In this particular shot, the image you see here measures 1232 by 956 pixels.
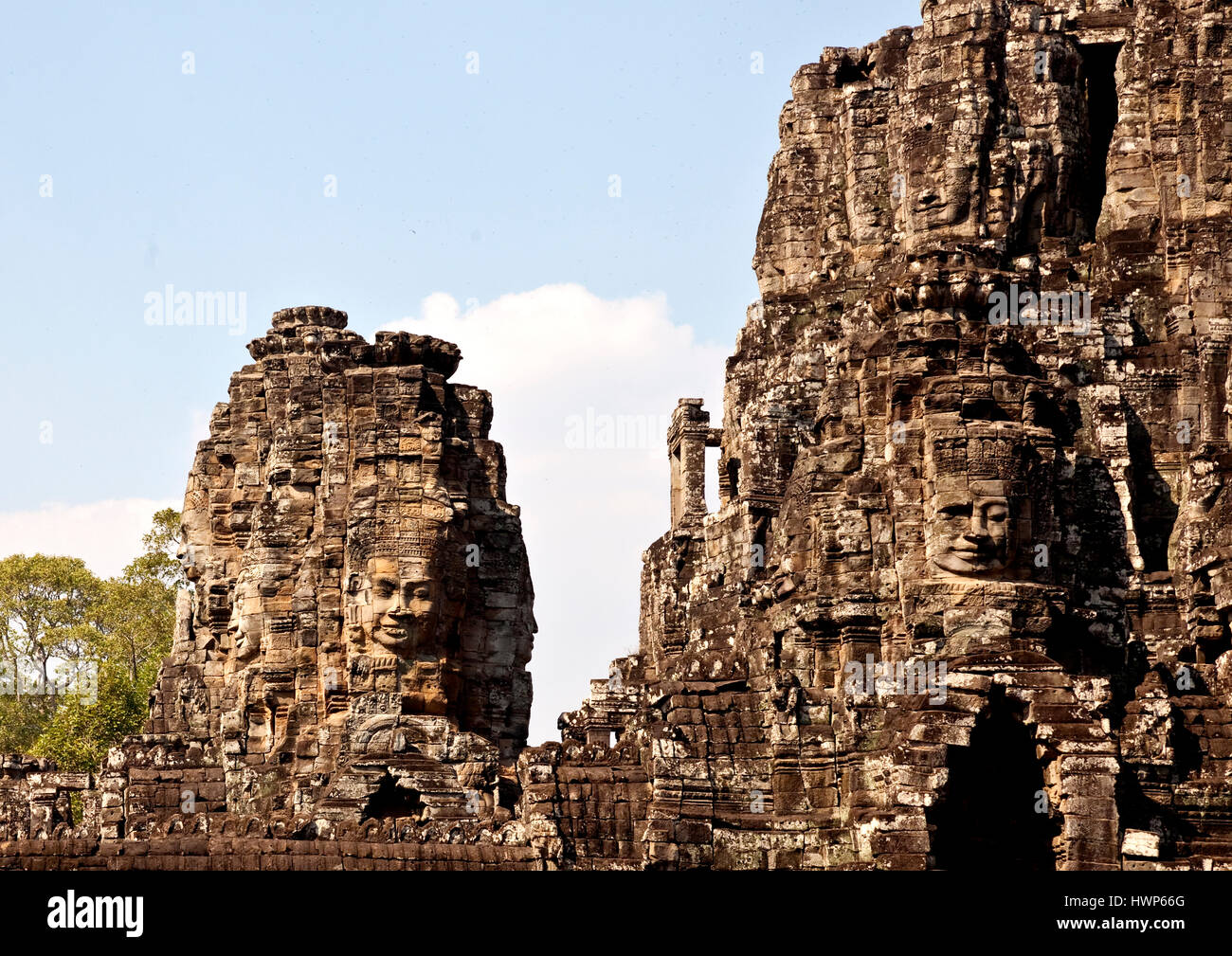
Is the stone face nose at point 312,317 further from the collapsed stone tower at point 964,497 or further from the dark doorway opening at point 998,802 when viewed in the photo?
the dark doorway opening at point 998,802

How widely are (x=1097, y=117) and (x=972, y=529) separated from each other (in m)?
18.5

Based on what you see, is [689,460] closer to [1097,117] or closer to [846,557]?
[1097,117]

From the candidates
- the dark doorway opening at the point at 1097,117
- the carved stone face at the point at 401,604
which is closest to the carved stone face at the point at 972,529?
the carved stone face at the point at 401,604

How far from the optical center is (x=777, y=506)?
169 feet

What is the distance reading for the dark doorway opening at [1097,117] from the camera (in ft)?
174

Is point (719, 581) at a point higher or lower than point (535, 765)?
higher

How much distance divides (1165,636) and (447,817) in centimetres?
→ 1224

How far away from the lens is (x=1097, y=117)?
54219 millimetres

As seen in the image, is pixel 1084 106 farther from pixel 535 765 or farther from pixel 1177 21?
pixel 535 765

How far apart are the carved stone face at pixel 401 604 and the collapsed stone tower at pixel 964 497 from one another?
3.58 metres

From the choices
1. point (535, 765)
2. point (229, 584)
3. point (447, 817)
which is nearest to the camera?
point (535, 765)

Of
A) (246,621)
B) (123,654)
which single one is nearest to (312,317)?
(246,621)
